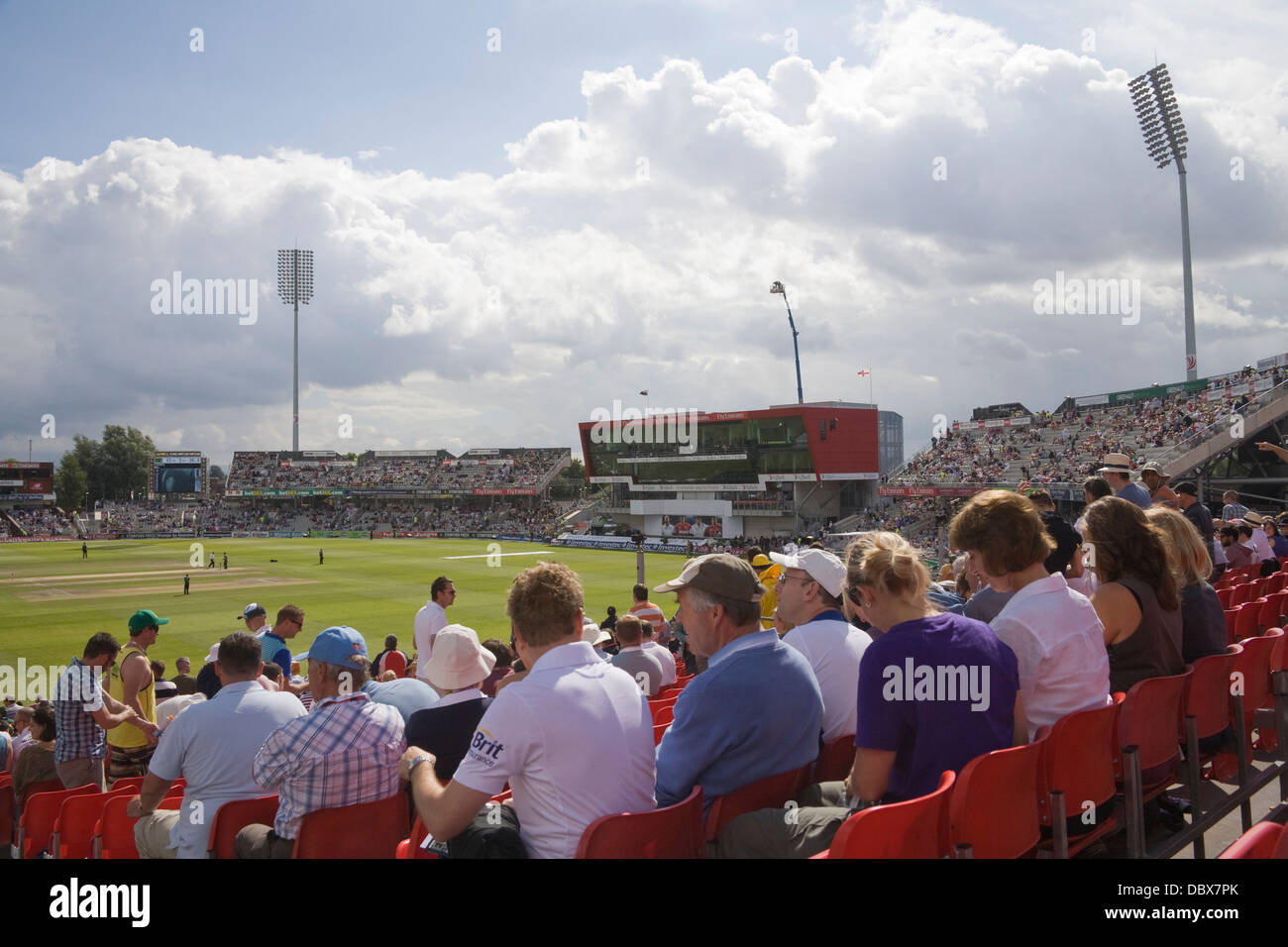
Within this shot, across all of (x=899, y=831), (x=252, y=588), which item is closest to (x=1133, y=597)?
(x=899, y=831)

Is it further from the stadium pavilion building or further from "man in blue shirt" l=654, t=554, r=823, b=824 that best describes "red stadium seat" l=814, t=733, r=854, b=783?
the stadium pavilion building

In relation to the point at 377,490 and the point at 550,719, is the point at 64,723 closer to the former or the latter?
the point at 550,719

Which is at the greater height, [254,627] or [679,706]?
[679,706]

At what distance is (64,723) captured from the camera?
6.24 m

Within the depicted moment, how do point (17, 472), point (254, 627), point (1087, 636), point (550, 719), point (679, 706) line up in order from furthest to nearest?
1. point (17, 472)
2. point (254, 627)
3. point (1087, 636)
4. point (679, 706)
5. point (550, 719)

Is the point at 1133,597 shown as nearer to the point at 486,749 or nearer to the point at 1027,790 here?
the point at 1027,790

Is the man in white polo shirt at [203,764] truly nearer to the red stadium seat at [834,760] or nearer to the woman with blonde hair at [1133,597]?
the red stadium seat at [834,760]

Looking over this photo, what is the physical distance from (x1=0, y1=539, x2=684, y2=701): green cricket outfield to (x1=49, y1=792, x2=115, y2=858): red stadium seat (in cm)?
1412

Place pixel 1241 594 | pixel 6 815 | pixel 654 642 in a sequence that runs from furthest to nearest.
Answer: pixel 654 642 < pixel 1241 594 < pixel 6 815

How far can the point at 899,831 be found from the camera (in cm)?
242

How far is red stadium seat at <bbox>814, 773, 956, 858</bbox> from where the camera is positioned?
225 centimetres

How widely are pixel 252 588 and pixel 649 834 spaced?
3680cm
